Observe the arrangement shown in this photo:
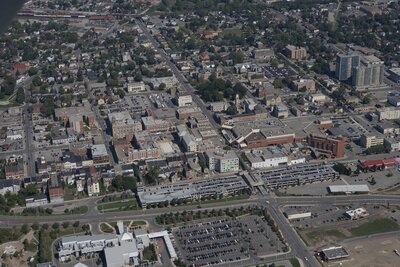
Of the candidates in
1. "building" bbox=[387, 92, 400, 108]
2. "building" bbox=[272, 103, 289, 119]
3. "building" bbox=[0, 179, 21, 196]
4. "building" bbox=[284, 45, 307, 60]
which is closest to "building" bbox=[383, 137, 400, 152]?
"building" bbox=[387, 92, 400, 108]

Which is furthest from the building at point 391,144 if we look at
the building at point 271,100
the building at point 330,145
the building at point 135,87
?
the building at point 135,87

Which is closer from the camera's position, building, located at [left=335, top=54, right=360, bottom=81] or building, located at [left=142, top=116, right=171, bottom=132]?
building, located at [left=142, top=116, right=171, bottom=132]

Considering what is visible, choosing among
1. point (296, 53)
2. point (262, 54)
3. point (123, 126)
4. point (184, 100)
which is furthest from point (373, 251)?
point (262, 54)

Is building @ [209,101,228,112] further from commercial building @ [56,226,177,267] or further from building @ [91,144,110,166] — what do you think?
commercial building @ [56,226,177,267]

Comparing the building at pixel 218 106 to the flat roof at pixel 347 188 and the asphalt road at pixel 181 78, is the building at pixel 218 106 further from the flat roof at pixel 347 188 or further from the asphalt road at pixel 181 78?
the flat roof at pixel 347 188

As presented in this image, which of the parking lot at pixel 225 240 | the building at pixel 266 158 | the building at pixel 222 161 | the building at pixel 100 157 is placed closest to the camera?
the parking lot at pixel 225 240
